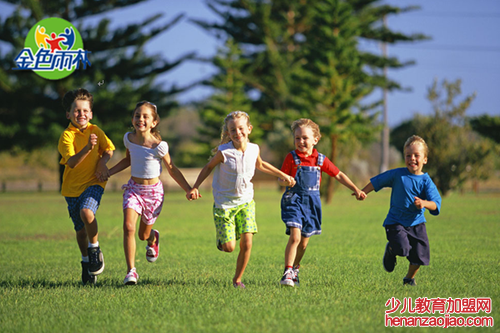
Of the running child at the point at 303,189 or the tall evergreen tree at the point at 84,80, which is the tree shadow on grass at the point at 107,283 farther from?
the tall evergreen tree at the point at 84,80

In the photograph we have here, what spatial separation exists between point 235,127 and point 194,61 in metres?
40.1

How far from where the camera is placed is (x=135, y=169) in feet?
21.8

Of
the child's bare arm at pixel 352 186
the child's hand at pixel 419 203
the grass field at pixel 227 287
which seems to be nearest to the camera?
the grass field at pixel 227 287

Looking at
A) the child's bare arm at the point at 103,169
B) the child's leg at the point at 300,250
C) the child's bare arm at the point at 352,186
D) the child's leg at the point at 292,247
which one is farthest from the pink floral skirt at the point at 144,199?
the child's bare arm at the point at 352,186

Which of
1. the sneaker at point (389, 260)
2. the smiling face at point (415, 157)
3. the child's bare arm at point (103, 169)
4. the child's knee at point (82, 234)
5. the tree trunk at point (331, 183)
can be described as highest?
the tree trunk at point (331, 183)

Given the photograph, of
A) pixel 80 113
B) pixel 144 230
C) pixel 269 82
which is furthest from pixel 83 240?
pixel 269 82

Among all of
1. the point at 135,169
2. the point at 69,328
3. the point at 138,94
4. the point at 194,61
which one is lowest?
the point at 69,328

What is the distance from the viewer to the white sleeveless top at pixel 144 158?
6.64 meters

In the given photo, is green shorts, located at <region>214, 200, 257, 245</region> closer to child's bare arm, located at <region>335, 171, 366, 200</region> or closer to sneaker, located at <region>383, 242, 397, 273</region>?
child's bare arm, located at <region>335, 171, 366, 200</region>

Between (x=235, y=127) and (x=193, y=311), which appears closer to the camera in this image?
(x=193, y=311)

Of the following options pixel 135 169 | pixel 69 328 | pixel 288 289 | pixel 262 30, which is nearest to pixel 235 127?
pixel 135 169

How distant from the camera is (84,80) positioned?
37.7 metres

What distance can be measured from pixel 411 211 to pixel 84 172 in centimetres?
371

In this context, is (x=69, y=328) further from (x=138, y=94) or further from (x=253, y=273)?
(x=138, y=94)
